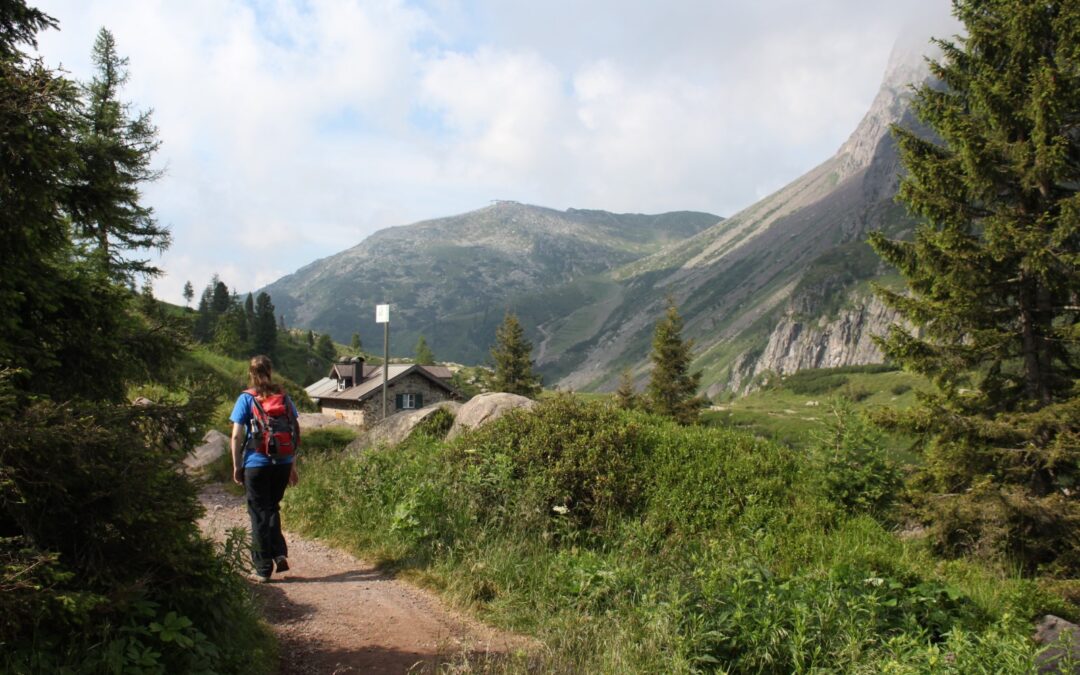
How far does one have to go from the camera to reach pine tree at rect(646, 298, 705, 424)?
4635 cm

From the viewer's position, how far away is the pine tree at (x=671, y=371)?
4635cm

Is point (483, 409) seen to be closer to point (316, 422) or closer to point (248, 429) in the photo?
point (248, 429)

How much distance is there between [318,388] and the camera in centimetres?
6356

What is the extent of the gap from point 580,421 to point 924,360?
711cm

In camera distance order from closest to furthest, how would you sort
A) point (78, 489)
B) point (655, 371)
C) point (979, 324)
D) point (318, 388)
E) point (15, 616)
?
1. point (15, 616)
2. point (78, 489)
3. point (979, 324)
4. point (655, 371)
5. point (318, 388)

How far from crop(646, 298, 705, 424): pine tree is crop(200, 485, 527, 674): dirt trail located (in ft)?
130


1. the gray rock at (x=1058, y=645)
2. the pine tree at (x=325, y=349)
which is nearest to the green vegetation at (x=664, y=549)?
the gray rock at (x=1058, y=645)

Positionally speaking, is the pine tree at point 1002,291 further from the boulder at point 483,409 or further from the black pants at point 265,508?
the black pants at point 265,508

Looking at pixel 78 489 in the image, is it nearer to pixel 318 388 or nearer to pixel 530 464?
pixel 530 464

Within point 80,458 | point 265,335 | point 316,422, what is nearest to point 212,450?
point 316,422

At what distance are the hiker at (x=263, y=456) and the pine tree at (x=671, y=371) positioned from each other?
39.7 meters

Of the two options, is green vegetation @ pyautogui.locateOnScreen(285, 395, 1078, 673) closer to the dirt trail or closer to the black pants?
the dirt trail

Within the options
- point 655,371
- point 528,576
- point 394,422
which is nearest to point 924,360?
point 528,576

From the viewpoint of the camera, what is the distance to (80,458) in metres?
3.35
